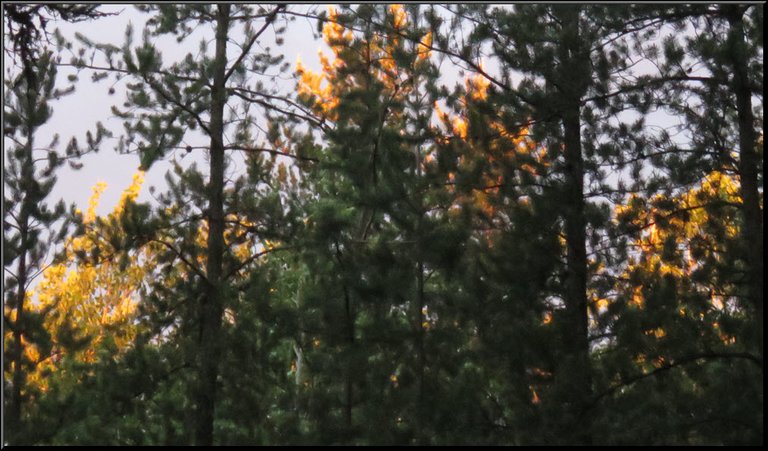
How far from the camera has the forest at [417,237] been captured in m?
6.16

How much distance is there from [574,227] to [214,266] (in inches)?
95.9

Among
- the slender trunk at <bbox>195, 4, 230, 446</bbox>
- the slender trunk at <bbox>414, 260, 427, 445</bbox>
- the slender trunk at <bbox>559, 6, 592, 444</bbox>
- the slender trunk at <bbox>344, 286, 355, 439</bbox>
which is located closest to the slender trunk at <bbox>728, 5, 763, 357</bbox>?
the slender trunk at <bbox>559, 6, 592, 444</bbox>

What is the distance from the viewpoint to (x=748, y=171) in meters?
5.98

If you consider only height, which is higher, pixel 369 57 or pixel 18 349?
pixel 369 57

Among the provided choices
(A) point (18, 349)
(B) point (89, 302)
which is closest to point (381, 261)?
(A) point (18, 349)

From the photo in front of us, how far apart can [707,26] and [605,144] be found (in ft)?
3.22

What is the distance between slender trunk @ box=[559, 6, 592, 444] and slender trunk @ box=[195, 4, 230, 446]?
7.33ft

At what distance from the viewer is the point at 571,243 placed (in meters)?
6.67

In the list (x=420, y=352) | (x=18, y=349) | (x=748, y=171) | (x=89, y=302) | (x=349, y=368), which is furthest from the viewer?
(x=89, y=302)

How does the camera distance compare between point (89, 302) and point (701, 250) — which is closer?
point (701, 250)

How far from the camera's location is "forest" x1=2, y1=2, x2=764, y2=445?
6.16 meters

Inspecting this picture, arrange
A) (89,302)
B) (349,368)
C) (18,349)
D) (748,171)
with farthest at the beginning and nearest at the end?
1. (89,302)
2. (18,349)
3. (349,368)
4. (748,171)

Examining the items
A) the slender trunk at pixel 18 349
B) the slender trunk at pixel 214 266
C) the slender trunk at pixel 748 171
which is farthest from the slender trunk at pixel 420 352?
the slender trunk at pixel 18 349

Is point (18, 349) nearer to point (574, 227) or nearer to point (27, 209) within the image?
point (27, 209)
